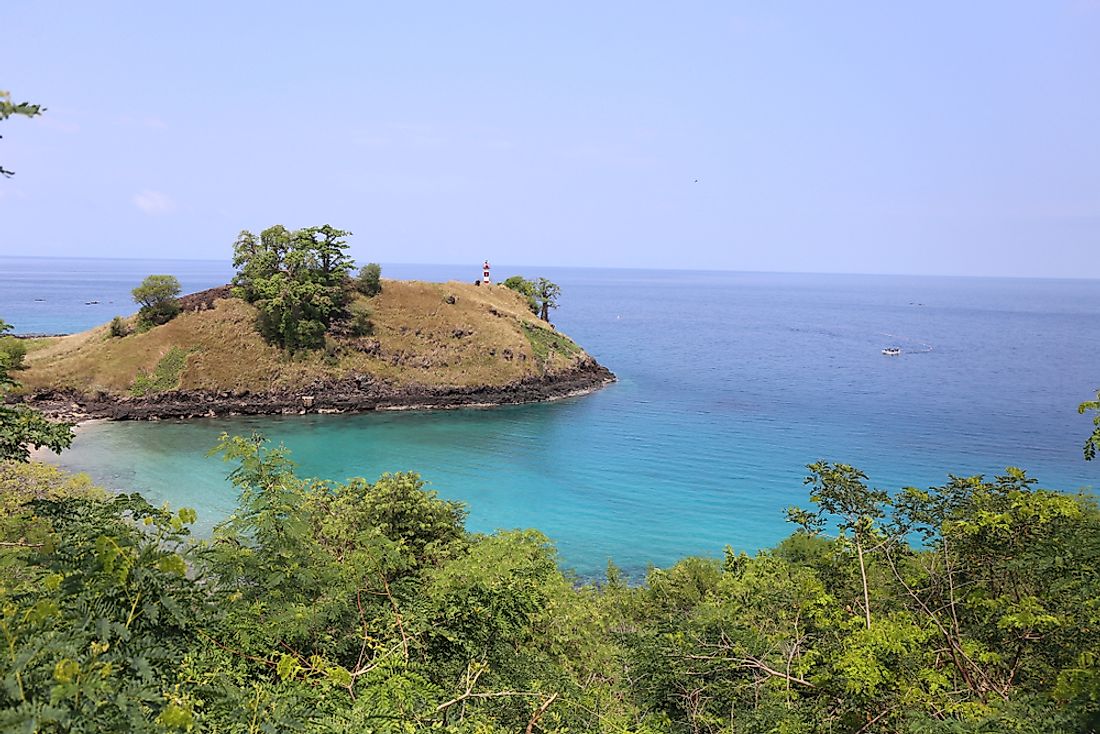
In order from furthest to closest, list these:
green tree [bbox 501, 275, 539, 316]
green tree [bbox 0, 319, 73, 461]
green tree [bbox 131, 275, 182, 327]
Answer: green tree [bbox 501, 275, 539, 316]
green tree [bbox 131, 275, 182, 327]
green tree [bbox 0, 319, 73, 461]

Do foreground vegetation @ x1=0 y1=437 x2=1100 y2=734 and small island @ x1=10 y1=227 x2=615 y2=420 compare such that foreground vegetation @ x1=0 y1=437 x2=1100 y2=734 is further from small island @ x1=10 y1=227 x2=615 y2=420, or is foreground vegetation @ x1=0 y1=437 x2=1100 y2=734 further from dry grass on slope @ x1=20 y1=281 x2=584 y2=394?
dry grass on slope @ x1=20 y1=281 x2=584 y2=394

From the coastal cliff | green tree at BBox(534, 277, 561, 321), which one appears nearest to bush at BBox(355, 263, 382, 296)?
the coastal cliff

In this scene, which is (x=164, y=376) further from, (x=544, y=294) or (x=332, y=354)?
(x=544, y=294)

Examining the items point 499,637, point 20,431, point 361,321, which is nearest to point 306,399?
point 361,321

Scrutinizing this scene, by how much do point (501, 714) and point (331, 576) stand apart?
390 centimetres

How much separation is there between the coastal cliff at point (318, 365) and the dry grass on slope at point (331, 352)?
0.13m

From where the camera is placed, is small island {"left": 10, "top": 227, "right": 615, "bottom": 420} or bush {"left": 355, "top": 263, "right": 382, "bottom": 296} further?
bush {"left": 355, "top": 263, "right": 382, "bottom": 296}

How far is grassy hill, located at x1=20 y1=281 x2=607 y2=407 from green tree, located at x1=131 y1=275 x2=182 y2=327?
172 centimetres

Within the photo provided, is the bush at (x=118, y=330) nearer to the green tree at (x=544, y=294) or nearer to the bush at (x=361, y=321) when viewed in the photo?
the bush at (x=361, y=321)

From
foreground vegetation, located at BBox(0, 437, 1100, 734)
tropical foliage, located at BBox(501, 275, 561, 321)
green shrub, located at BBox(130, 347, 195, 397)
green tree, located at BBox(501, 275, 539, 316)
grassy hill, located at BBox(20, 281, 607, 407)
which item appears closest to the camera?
foreground vegetation, located at BBox(0, 437, 1100, 734)

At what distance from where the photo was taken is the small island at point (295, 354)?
6056cm

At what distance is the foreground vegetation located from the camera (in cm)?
582

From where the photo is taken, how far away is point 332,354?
6775 centimetres

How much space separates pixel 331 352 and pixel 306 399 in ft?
21.7
